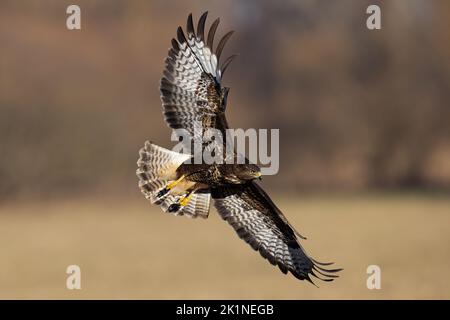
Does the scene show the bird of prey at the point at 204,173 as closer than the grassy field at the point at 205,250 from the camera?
Yes

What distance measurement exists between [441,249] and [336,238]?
8.11 ft

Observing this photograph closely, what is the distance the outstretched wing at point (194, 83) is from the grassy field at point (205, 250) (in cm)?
705

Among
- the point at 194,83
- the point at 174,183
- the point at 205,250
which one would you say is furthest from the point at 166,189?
the point at 205,250

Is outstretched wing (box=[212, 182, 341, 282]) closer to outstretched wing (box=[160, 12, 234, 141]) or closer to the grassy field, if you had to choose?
outstretched wing (box=[160, 12, 234, 141])

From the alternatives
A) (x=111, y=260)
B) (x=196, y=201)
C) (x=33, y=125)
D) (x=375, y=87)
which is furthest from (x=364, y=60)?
(x=196, y=201)

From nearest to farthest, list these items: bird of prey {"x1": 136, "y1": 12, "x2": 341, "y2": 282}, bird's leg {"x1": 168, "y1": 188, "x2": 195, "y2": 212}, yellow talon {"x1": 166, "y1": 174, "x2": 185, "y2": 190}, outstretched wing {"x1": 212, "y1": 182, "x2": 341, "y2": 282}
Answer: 1. bird of prey {"x1": 136, "y1": 12, "x2": 341, "y2": 282}
2. yellow talon {"x1": 166, "y1": 174, "x2": 185, "y2": 190}
3. bird's leg {"x1": 168, "y1": 188, "x2": 195, "y2": 212}
4. outstretched wing {"x1": 212, "y1": 182, "x2": 341, "y2": 282}

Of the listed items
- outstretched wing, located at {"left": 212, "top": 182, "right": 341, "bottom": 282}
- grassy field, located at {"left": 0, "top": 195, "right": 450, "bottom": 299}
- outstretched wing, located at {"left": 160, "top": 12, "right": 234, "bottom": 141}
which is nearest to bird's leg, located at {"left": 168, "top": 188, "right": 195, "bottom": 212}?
outstretched wing, located at {"left": 212, "top": 182, "right": 341, "bottom": 282}

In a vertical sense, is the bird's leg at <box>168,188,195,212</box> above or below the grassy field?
above

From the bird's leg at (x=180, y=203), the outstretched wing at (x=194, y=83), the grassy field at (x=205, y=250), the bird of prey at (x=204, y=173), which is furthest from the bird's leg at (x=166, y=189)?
the grassy field at (x=205, y=250)

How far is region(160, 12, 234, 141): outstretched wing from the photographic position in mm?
5465

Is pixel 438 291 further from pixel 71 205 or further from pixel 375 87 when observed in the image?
pixel 375 87

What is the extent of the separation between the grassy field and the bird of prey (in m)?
6.21

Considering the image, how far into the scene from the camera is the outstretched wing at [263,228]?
19.7 feet

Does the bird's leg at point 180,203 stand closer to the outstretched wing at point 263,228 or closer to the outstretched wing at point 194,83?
the outstretched wing at point 263,228
